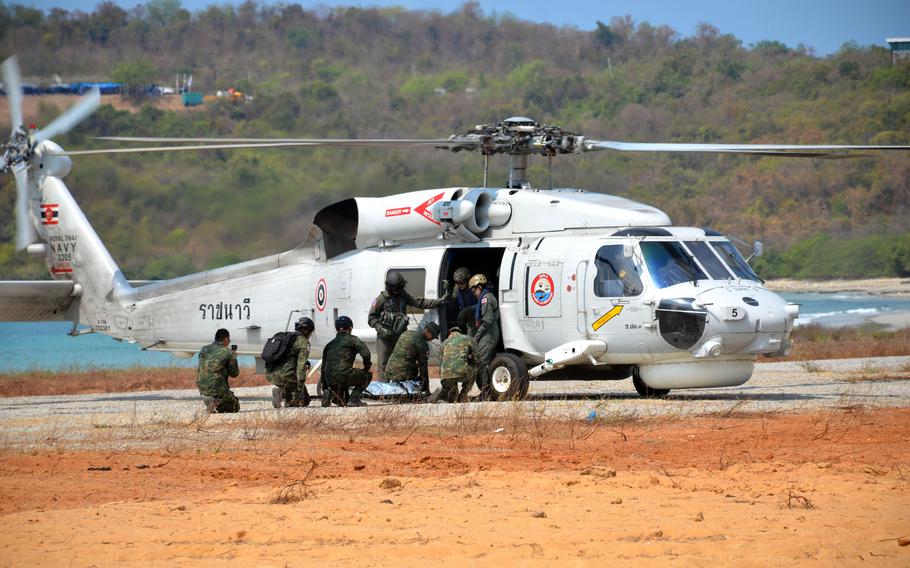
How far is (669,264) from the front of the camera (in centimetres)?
1427

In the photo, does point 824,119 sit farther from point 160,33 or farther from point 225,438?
point 225,438

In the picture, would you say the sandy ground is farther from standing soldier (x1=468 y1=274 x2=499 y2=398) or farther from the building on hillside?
the building on hillside

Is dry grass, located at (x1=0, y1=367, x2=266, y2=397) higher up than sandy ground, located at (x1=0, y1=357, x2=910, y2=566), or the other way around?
sandy ground, located at (x1=0, y1=357, x2=910, y2=566)

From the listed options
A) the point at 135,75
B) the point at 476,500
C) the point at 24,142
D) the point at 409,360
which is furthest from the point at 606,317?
the point at 135,75

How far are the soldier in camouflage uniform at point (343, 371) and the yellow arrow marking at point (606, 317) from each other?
2.56 m

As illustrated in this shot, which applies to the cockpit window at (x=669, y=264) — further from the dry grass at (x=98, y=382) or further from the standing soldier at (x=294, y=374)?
the dry grass at (x=98, y=382)

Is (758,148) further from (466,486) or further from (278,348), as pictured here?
(466,486)

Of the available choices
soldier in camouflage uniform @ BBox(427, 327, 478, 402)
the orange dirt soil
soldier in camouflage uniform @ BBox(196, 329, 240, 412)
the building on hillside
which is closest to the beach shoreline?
the building on hillside

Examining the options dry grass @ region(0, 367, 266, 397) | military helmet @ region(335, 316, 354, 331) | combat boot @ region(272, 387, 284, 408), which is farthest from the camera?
dry grass @ region(0, 367, 266, 397)

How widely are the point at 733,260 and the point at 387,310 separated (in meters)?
4.07

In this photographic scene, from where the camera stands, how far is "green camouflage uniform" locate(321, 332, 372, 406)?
14609 millimetres

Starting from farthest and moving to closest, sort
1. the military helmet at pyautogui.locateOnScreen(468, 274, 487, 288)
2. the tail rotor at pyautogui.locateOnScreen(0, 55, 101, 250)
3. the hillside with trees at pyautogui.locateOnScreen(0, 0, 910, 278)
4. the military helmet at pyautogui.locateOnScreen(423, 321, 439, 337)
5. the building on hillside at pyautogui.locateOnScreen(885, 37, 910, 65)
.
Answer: the building on hillside at pyautogui.locateOnScreen(885, 37, 910, 65) → the hillside with trees at pyautogui.locateOnScreen(0, 0, 910, 278) → the tail rotor at pyautogui.locateOnScreen(0, 55, 101, 250) → the military helmet at pyautogui.locateOnScreen(423, 321, 439, 337) → the military helmet at pyautogui.locateOnScreen(468, 274, 487, 288)

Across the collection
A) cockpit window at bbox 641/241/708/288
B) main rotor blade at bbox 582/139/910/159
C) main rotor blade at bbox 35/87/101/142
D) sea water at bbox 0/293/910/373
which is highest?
main rotor blade at bbox 35/87/101/142

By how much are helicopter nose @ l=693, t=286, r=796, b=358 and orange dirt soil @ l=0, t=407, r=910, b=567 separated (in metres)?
2.21
